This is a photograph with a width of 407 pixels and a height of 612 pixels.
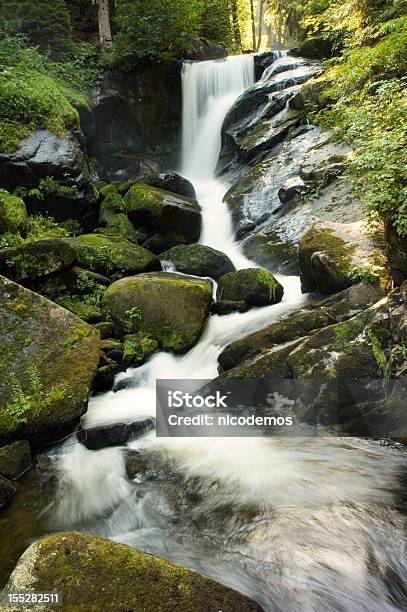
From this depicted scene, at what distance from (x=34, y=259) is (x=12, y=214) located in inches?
69.0

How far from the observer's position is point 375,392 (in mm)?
4859

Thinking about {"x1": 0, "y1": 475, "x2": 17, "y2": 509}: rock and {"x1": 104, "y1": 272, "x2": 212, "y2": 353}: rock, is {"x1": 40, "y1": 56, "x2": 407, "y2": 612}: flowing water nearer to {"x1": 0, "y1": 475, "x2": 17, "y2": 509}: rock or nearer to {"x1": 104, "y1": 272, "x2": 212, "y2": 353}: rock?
{"x1": 0, "y1": 475, "x2": 17, "y2": 509}: rock

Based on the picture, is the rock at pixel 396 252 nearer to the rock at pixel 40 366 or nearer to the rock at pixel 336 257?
the rock at pixel 336 257

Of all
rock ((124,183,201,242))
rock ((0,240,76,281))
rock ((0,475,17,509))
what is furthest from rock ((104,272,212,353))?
rock ((124,183,201,242))

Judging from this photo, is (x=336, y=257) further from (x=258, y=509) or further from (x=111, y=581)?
(x=111, y=581)

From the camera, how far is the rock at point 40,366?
16.8 ft

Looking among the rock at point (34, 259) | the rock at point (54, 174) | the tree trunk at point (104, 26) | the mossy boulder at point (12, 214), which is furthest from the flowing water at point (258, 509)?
the tree trunk at point (104, 26)

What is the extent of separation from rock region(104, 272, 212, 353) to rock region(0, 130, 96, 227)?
3.95m

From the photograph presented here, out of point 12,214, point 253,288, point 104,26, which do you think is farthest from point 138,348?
point 104,26

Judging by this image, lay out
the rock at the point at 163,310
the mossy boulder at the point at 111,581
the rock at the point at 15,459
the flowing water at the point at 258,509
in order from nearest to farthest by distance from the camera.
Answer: the mossy boulder at the point at 111,581 < the flowing water at the point at 258,509 < the rock at the point at 15,459 < the rock at the point at 163,310

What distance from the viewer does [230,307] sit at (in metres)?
8.00

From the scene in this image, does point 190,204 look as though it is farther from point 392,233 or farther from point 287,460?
point 287,460

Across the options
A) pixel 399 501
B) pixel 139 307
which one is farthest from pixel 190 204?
pixel 399 501

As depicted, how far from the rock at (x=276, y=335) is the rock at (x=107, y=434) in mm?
1729
